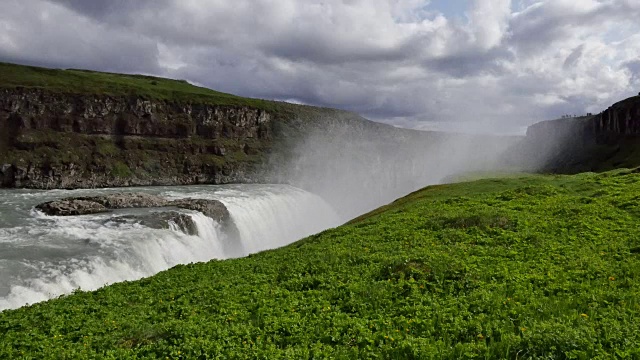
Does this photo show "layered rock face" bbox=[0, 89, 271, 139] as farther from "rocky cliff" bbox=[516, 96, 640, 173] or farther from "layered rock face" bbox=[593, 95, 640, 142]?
"layered rock face" bbox=[593, 95, 640, 142]

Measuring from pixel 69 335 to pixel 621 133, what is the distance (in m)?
199

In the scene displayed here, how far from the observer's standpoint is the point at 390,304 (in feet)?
41.2

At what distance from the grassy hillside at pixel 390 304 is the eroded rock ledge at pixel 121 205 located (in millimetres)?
39188

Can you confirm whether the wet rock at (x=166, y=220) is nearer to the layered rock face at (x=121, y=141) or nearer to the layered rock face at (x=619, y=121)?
the layered rock face at (x=121, y=141)

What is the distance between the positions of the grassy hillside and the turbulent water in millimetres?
14037

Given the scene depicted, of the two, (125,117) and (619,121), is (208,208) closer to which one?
(125,117)

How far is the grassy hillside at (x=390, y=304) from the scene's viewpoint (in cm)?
970

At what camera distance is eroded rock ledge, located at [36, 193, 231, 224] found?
56194 mm

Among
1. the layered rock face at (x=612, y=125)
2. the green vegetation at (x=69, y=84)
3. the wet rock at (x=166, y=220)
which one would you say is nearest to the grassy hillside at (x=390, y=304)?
the wet rock at (x=166, y=220)

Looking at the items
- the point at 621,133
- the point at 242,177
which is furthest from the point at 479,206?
the point at 621,133

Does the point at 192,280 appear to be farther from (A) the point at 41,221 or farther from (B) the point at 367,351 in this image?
(A) the point at 41,221

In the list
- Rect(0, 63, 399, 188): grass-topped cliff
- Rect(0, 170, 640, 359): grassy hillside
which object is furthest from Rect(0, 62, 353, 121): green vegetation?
Rect(0, 170, 640, 359): grassy hillside

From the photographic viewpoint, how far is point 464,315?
11273 mm

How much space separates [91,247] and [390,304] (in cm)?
3293
